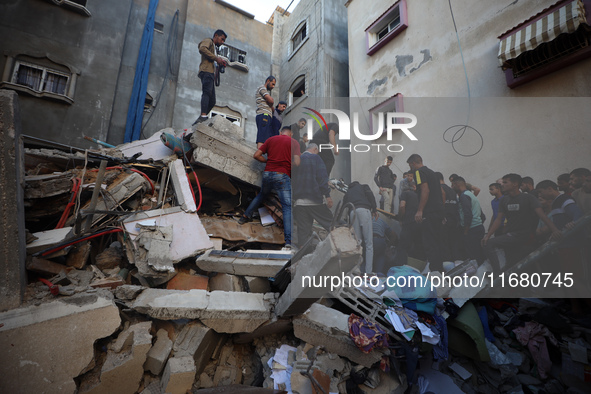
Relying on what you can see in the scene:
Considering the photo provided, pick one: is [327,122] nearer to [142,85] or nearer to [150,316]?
[150,316]

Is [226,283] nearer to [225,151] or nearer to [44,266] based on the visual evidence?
[44,266]

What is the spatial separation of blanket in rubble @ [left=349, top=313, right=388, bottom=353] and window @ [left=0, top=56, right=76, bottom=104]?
8.86 m

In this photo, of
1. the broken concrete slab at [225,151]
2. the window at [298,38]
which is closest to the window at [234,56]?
the window at [298,38]

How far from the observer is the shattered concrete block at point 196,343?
8.06ft

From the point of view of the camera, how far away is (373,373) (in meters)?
2.81

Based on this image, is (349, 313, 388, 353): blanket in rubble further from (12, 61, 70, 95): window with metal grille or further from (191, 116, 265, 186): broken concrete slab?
(12, 61, 70, 95): window with metal grille

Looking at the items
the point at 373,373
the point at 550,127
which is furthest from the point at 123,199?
the point at 550,127

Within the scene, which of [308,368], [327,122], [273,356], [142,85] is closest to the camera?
[308,368]

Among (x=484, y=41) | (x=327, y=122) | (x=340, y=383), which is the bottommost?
(x=340, y=383)

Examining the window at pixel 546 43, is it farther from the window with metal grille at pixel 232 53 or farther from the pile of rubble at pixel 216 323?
the window with metal grille at pixel 232 53

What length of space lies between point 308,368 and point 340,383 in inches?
16.0

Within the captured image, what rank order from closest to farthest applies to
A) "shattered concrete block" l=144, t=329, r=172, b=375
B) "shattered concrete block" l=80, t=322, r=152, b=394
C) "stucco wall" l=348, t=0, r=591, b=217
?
"shattered concrete block" l=80, t=322, r=152, b=394
"shattered concrete block" l=144, t=329, r=172, b=375
"stucco wall" l=348, t=0, r=591, b=217

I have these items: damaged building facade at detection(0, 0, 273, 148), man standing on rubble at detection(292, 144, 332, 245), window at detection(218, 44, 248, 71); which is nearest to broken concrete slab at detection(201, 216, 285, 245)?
man standing on rubble at detection(292, 144, 332, 245)

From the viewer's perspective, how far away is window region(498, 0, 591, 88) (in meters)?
3.01
